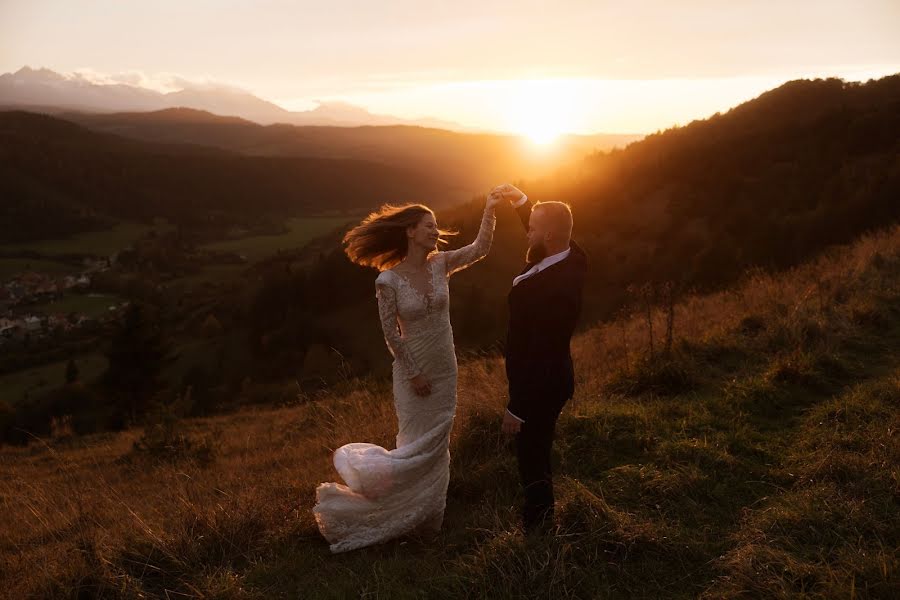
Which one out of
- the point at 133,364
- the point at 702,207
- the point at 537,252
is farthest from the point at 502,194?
the point at 133,364

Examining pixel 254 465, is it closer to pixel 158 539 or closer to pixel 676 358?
pixel 158 539

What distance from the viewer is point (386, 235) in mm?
3740

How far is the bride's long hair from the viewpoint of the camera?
3689 mm

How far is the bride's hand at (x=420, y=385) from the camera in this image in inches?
140

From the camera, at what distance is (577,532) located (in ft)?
10.9

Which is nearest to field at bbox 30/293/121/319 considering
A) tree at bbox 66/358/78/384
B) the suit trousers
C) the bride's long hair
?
tree at bbox 66/358/78/384

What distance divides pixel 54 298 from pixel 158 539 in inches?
3115

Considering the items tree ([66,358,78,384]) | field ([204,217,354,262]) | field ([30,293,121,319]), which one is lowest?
tree ([66,358,78,384])

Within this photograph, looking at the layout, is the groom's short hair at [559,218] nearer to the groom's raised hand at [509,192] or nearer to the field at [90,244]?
the groom's raised hand at [509,192]

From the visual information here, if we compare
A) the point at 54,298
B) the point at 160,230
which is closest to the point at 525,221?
the point at 54,298

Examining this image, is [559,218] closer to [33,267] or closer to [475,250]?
[475,250]

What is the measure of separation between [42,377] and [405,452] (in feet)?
175

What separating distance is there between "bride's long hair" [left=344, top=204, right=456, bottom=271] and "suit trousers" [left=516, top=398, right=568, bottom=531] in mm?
1400

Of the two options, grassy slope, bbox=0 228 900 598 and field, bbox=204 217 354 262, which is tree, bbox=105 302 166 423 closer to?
grassy slope, bbox=0 228 900 598
